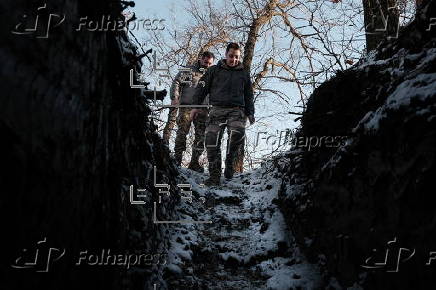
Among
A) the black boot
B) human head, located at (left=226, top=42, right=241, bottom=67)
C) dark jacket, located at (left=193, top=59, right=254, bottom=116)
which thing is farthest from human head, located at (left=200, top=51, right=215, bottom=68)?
the black boot

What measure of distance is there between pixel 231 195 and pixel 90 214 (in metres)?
3.74

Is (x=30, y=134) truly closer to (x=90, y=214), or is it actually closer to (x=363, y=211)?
(x=90, y=214)

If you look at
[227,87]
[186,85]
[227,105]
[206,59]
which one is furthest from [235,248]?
[186,85]

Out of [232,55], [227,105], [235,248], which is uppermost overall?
[232,55]

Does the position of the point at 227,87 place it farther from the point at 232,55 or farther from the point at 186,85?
the point at 186,85

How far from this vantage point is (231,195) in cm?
561

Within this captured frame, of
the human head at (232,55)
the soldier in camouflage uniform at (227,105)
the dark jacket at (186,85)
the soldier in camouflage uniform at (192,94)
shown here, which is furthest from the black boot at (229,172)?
the human head at (232,55)

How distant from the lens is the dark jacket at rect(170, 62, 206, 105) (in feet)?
24.1

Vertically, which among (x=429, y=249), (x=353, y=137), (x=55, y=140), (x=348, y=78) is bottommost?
(x=429, y=249)

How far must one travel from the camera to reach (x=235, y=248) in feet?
13.2

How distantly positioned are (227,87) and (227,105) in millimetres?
298

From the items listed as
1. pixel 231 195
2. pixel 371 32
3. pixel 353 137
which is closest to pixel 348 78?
pixel 353 137

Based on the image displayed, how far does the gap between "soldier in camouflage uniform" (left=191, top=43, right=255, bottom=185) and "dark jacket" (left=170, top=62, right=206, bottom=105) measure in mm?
1057

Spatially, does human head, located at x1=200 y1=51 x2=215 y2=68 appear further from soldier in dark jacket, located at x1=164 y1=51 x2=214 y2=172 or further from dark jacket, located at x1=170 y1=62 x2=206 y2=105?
→ dark jacket, located at x1=170 y1=62 x2=206 y2=105
